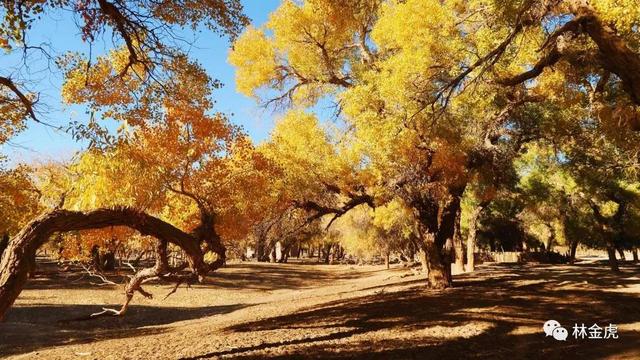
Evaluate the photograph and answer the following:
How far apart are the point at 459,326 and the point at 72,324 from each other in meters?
14.9

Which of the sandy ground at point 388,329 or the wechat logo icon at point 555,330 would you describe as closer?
the sandy ground at point 388,329

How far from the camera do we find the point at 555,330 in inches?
377

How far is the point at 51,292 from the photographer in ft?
81.1

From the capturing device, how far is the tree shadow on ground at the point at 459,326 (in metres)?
8.39

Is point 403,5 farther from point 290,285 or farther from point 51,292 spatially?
point 290,285

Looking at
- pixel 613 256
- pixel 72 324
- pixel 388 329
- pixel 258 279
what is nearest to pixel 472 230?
pixel 613 256

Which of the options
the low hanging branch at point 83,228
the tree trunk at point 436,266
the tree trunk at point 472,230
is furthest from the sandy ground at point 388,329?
the tree trunk at point 472,230

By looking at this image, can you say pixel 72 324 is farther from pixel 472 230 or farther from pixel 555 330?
pixel 472 230

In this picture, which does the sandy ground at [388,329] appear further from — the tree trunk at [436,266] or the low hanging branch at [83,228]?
the low hanging branch at [83,228]

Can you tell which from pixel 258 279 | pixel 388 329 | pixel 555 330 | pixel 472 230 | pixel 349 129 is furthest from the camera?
pixel 258 279

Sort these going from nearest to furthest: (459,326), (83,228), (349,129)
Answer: (83,228)
(459,326)
(349,129)

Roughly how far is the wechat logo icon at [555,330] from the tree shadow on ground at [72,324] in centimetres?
1109

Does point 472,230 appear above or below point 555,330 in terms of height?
above

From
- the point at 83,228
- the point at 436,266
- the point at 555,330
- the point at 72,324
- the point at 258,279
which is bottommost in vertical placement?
the point at 72,324
